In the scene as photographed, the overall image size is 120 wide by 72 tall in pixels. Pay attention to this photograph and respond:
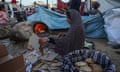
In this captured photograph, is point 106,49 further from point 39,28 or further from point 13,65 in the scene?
point 13,65

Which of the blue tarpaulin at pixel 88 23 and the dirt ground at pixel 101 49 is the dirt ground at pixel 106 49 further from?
the blue tarpaulin at pixel 88 23

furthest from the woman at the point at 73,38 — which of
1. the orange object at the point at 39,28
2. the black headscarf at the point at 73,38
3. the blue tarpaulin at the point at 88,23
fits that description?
the blue tarpaulin at the point at 88,23

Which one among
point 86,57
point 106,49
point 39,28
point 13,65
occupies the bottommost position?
point 106,49

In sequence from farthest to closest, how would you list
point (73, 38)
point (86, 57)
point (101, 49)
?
1. point (101, 49)
2. point (73, 38)
3. point (86, 57)

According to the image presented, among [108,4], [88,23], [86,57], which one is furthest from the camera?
[108,4]

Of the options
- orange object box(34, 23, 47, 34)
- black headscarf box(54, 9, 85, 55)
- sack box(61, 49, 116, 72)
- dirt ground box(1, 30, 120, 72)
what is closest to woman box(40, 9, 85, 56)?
black headscarf box(54, 9, 85, 55)

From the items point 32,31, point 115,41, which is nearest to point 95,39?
point 115,41

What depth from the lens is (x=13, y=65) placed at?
Answer: 89.6 inches

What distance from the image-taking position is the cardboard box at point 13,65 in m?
2.17

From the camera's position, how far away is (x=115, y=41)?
21.0 ft

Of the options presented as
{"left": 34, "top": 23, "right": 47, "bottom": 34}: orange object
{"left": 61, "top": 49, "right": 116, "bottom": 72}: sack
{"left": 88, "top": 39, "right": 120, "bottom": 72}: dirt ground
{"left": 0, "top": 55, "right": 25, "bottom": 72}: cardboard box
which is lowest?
{"left": 88, "top": 39, "right": 120, "bottom": 72}: dirt ground

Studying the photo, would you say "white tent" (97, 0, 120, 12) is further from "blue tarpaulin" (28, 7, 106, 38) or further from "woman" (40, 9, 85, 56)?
"woman" (40, 9, 85, 56)

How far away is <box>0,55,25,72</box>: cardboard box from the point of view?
2172 millimetres

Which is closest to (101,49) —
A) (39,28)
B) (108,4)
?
(39,28)
